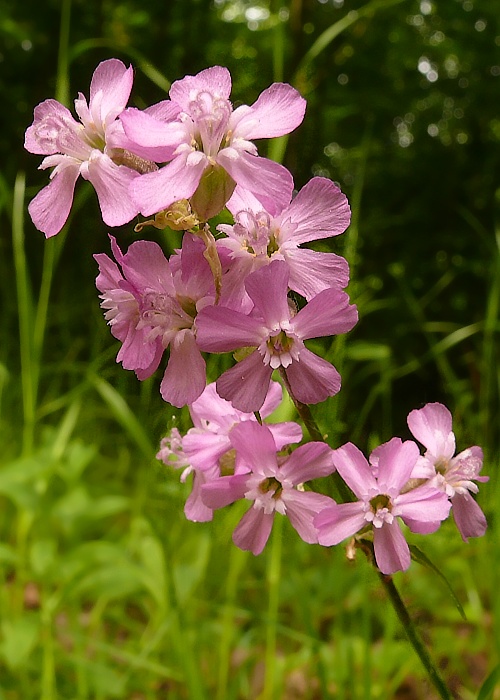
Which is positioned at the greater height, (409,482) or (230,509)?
(409,482)

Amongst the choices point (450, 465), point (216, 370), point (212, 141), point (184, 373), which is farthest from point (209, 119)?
point (216, 370)

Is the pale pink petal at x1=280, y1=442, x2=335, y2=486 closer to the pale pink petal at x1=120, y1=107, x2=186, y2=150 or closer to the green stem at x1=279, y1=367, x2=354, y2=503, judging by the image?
the green stem at x1=279, y1=367, x2=354, y2=503

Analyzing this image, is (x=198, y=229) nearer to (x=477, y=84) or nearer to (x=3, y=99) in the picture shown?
(x=3, y=99)

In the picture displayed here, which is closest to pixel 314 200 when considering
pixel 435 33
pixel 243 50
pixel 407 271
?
pixel 407 271

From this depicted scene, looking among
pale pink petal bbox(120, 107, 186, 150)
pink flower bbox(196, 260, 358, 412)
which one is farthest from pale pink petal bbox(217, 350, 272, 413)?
pale pink petal bbox(120, 107, 186, 150)

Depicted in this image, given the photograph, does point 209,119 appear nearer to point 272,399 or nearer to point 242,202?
point 242,202
